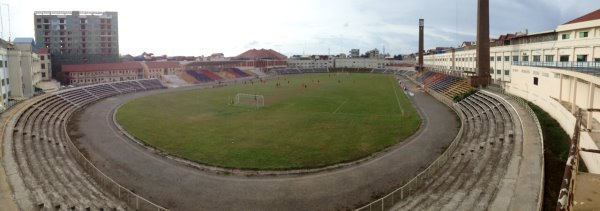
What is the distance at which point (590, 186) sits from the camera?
12883 mm

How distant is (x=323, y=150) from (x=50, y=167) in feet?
51.7

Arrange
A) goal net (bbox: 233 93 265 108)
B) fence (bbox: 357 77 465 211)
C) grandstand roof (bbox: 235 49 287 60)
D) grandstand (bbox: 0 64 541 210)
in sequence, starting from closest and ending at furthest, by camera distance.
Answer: grandstand (bbox: 0 64 541 210) < fence (bbox: 357 77 465 211) < goal net (bbox: 233 93 265 108) < grandstand roof (bbox: 235 49 287 60)

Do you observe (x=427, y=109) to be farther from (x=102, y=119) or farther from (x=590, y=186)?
(x=102, y=119)

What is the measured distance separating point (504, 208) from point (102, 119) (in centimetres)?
3713

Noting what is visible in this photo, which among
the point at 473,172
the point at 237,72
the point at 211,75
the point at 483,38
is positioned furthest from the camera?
the point at 237,72

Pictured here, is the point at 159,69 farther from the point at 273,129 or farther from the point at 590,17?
the point at 590,17

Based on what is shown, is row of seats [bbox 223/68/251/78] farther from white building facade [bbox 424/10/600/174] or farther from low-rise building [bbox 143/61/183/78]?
white building facade [bbox 424/10/600/174]

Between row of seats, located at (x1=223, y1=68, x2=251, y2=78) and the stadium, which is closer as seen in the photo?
the stadium

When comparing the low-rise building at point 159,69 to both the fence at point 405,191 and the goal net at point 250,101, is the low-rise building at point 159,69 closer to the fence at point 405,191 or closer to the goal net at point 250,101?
the goal net at point 250,101

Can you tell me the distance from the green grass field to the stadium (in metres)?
0.14

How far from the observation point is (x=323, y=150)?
79.9ft

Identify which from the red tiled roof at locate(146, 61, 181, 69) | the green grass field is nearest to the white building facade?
the green grass field

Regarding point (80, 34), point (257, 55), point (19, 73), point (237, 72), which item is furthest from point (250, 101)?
point (257, 55)

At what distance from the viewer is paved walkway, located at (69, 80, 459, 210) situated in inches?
653
